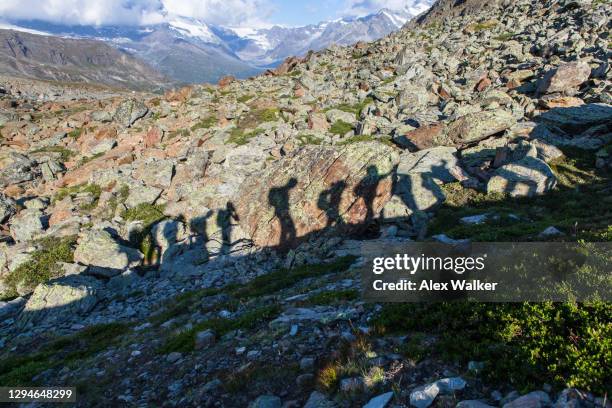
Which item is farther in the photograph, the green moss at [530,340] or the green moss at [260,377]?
the green moss at [260,377]

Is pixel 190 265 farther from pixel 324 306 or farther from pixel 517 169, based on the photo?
pixel 517 169

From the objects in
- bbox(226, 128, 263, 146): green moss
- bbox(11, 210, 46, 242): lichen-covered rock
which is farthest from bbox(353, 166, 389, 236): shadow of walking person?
bbox(11, 210, 46, 242): lichen-covered rock

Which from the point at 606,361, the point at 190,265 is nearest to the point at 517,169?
the point at 606,361

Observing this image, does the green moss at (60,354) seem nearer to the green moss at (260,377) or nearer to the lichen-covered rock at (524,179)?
the green moss at (260,377)

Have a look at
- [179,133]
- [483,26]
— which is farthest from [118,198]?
[483,26]

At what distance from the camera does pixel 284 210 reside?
69.5 feet

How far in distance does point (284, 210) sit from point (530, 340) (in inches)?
613

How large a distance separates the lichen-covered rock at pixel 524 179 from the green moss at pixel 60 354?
1926 cm

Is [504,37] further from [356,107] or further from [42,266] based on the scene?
Answer: [42,266]

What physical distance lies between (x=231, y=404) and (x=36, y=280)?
19148mm

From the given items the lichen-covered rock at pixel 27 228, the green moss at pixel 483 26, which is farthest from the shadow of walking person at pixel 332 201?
the green moss at pixel 483 26

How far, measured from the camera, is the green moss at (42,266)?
2114 cm

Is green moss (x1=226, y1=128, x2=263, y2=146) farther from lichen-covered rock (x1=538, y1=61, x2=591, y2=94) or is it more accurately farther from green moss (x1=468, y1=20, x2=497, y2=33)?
green moss (x1=468, y1=20, x2=497, y2=33)

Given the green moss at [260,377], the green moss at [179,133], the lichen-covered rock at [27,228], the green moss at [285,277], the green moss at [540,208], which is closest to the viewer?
the green moss at [260,377]
